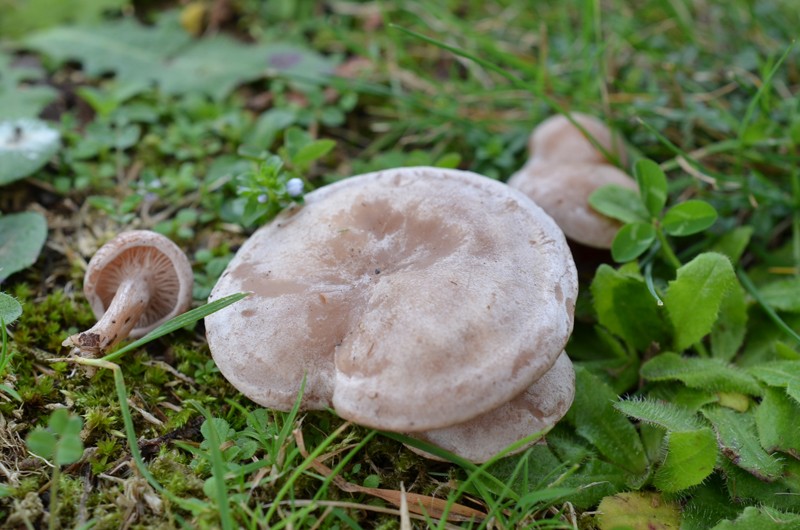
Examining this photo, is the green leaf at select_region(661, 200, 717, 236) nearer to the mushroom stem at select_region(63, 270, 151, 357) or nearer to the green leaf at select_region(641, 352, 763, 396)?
the green leaf at select_region(641, 352, 763, 396)

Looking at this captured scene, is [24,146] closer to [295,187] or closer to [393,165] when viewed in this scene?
[295,187]

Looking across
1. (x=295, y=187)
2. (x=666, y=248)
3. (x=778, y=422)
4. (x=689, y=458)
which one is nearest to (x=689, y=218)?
(x=666, y=248)

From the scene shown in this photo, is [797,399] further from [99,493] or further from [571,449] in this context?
[99,493]

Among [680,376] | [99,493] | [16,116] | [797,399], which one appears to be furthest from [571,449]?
[16,116]

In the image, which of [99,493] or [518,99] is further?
[518,99]

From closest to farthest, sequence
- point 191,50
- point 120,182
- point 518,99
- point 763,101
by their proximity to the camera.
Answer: point 763,101 < point 120,182 < point 518,99 < point 191,50

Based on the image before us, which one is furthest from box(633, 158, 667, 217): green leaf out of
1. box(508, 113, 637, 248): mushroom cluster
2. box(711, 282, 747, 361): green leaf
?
box(711, 282, 747, 361): green leaf

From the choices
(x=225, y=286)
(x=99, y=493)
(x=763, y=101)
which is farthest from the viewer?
(x=763, y=101)
